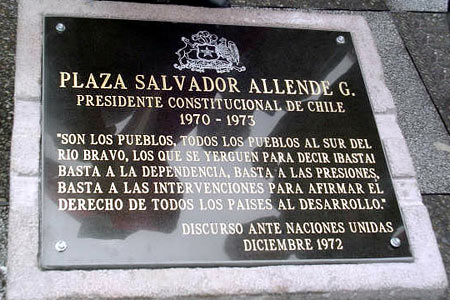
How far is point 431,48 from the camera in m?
4.08

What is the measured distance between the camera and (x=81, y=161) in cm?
287

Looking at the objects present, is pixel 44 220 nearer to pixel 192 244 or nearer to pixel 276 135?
pixel 192 244

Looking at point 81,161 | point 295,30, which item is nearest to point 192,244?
point 81,161

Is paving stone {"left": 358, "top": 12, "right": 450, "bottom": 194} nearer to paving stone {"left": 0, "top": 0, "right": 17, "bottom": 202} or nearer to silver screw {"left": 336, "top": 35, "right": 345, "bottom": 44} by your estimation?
silver screw {"left": 336, "top": 35, "right": 345, "bottom": 44}

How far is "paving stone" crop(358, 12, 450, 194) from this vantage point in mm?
3439

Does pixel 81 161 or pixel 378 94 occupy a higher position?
pixel 378 94

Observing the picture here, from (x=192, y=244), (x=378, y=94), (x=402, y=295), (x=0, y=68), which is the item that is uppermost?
(x=0, y=68)

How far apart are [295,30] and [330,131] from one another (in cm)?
74

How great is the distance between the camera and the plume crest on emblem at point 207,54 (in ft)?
10.9

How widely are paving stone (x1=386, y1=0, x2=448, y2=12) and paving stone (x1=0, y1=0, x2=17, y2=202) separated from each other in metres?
2.55

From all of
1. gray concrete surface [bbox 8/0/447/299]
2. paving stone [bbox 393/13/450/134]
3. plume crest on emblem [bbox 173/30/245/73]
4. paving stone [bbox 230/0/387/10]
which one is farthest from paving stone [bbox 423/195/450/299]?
paving stone [bbox 230/0/387/10]

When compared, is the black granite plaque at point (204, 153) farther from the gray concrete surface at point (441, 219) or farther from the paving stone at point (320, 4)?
the paving stone at point (320, 4)

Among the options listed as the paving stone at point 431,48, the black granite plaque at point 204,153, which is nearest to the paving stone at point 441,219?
the black granite plaque at point 204,153

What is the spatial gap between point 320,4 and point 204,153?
165cm
